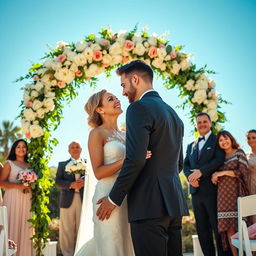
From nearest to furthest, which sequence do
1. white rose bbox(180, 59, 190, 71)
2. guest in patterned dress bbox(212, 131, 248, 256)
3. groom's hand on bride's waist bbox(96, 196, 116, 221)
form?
1. groom's hand on bride's waist bbox(96, 196, 116, 221)
2. guest in patterned dress bbox(212, 131, 248, 256)
3. white rose bbox(180, 59, 190, 71)

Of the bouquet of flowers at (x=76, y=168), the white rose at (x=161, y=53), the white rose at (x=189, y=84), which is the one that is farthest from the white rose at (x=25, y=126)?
the white rose at (x=189, y=84)

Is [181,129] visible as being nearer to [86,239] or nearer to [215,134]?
[86,239]

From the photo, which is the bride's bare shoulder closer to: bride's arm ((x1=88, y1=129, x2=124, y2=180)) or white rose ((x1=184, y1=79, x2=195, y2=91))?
bride's arm ((x1=88, y1=129, x2=124, y2=180))

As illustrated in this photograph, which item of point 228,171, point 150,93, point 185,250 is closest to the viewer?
point 150,93

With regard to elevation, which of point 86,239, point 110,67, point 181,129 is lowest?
point 86,239

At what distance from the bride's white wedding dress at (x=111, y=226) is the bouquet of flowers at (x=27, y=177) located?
261 cm

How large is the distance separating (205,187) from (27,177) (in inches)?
110

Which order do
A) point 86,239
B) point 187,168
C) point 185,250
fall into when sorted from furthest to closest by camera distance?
point 185,250 → point 187,168 → point 86,239

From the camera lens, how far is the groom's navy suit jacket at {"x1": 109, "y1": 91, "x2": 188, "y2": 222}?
2686 mm

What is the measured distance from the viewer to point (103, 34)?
6.61 meters

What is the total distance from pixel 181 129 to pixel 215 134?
337cm

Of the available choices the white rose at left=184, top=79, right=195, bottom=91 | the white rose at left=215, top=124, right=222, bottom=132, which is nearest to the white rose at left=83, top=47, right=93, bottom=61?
the white rose at left=184, top=79, right=195, bottom=91

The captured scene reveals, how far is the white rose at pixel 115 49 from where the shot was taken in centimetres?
633

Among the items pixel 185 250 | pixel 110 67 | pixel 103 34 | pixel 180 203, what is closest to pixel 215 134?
pixel 110 67
